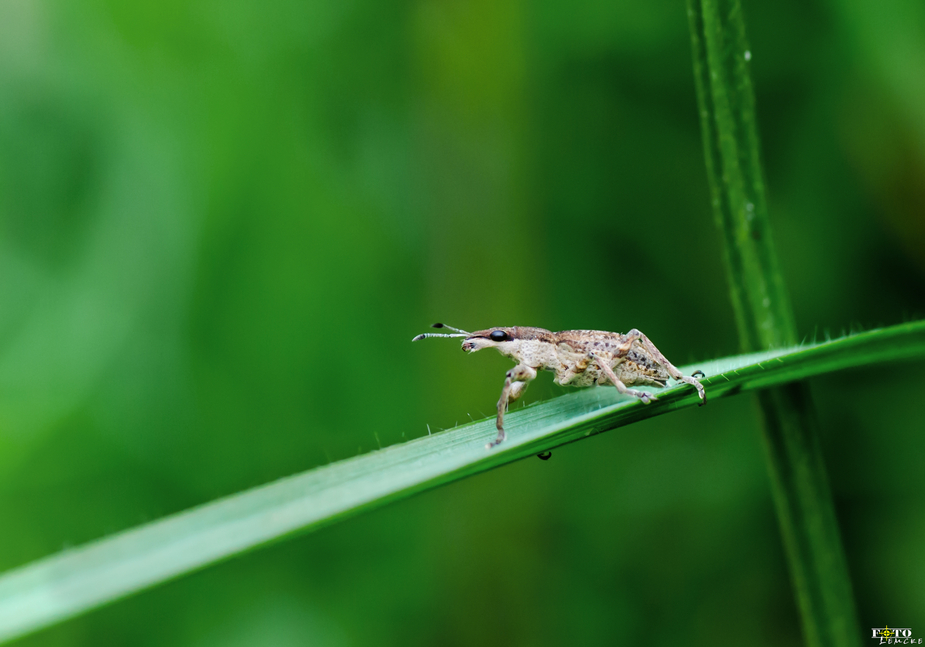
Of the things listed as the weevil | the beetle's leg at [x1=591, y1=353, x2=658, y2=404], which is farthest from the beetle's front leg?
the beetle's leg at [x1=591, y1=353, x2=658, y2=404]

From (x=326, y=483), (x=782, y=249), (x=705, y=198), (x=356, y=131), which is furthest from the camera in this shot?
(x=356, y=131)

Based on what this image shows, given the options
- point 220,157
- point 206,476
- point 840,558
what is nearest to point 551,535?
point 840,558

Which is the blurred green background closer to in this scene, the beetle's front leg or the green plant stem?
the beetle's front leg

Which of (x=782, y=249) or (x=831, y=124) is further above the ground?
(x=831, y=124)

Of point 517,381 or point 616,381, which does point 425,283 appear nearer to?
point 517,381

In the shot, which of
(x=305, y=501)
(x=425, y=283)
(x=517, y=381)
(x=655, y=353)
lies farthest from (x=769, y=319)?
(x=425, y=283)

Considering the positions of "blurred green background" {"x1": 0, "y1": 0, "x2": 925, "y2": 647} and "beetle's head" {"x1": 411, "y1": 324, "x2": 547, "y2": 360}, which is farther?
"blurred green background" {"x1": 0, "y1": 0, "x2": 925, "y2": 647}

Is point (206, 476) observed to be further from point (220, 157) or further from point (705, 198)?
point (705, 198)
